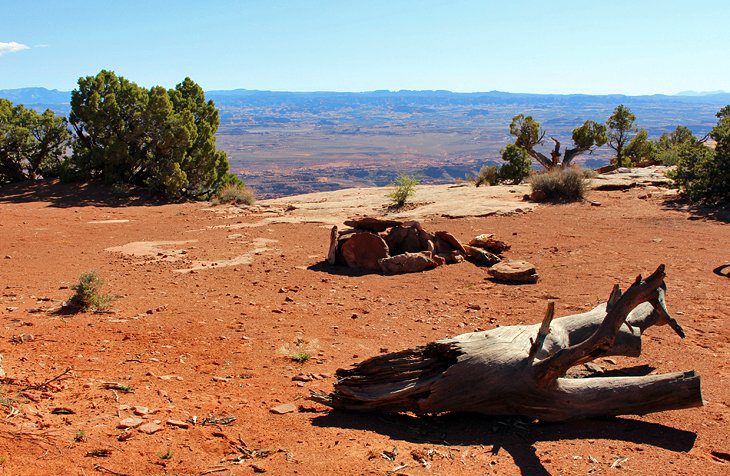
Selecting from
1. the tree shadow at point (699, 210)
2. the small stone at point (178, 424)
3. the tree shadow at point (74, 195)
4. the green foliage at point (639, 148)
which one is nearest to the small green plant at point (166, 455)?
the small stone at point (178, 424)

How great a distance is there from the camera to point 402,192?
20.8 meters

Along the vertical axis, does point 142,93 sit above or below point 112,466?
above

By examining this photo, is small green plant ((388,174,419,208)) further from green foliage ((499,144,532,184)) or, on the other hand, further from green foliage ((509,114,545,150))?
green foliage ((509,114,545,150))

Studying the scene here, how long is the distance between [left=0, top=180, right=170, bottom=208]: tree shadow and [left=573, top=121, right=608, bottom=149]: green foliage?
76.6 ft

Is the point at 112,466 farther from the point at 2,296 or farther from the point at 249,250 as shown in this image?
the point at 249,250

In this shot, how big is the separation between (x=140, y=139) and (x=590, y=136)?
24191 millimetres

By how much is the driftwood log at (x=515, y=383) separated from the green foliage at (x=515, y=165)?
25.9 m

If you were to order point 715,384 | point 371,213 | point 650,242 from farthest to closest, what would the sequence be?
1. point 371,213
2. point 650,242
3. point 715,384

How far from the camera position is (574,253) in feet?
39.8

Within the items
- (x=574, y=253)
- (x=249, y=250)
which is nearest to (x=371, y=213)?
(x=249, y=250)

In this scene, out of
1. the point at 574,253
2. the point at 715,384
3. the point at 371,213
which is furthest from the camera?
the point at 371,213

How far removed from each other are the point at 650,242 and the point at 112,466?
12.2 m

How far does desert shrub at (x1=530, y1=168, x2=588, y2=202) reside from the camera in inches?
746

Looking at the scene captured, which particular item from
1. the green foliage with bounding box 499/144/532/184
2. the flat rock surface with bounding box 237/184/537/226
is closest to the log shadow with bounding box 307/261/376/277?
the flat rock surface with bounding box 237/184/537/226
